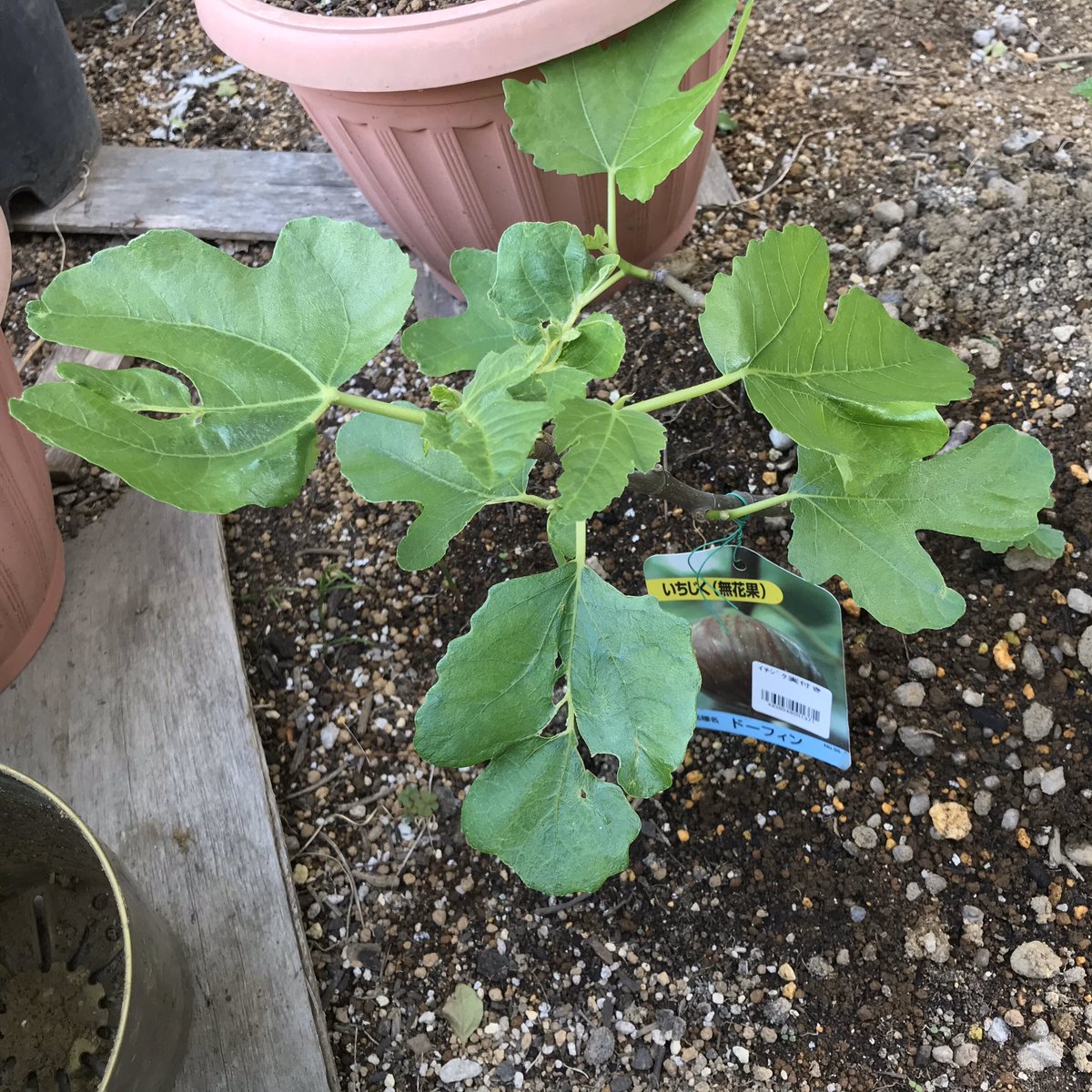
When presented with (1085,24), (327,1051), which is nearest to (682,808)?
(327,1051)

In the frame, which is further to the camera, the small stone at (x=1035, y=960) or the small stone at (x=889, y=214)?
the small stone at (x=889, y=214)

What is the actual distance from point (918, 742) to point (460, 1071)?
681mm

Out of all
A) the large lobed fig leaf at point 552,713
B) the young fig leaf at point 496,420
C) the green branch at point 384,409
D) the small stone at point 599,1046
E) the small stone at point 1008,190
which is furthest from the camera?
the small stone at point 1008,190

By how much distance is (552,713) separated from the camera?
99 centimetres

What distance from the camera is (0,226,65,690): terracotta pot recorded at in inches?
48.9

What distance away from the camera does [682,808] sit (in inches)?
49.7

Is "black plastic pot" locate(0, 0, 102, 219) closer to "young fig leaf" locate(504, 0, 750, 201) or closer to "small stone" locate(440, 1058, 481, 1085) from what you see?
"young fig leaf" locate(504, 0, 750, 201)

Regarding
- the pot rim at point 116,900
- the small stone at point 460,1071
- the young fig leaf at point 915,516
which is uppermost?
the pot rim at point 116,900

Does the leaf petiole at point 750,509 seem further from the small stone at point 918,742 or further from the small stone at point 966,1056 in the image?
the small stone at point 966,1056

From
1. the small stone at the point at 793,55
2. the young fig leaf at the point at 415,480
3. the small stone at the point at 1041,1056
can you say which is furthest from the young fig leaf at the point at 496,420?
the small stone at the point at 793,55

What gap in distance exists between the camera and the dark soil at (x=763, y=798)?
1138 mm

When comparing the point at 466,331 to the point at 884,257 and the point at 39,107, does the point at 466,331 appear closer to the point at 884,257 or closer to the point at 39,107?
the point at 884,257

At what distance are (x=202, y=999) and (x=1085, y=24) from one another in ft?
7.23

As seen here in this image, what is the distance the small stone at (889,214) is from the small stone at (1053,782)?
910 mm
